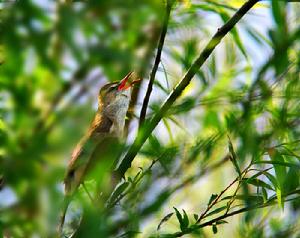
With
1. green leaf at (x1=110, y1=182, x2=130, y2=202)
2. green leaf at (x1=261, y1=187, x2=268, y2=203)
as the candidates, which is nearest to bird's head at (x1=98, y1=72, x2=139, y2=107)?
green leaf at (x1=261, y1=187, x2=268, y2=203)

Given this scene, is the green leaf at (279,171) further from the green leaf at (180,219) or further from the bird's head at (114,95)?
the bird's head at (114,95)

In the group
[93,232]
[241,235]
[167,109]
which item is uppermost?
[167,109]

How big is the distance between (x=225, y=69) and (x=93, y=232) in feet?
5.72

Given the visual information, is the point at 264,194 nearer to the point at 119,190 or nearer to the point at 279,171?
the point at 279,171

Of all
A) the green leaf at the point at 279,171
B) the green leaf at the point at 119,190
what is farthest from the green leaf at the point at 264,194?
the green leaf at the point at 119,190

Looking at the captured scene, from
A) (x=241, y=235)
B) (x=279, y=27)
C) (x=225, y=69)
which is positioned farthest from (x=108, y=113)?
(x=279, y=27)

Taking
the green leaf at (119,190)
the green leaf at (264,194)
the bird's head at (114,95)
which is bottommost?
the green leaf at (264,194)

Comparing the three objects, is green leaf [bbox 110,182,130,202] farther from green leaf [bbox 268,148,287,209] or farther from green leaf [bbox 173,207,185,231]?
green leaf [bbox 268,148,287,209]

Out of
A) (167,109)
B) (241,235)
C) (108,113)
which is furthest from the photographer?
(108,113)

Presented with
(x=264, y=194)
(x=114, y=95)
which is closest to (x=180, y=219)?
(x=264, y=194)

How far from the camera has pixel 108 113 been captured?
3.61 m

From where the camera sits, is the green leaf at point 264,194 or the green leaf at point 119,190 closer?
the green leaf at point 119,190

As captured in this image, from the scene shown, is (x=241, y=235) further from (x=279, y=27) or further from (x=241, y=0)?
(x=241, y=0)

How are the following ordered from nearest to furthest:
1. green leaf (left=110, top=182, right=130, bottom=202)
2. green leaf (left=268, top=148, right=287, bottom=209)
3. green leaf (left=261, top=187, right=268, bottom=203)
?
green leaf (left=110, top=182, right=130, bottom=202), green leaf (left=268, top=148, right=287, bottom=209), green leaf (left=261, top=187, right=268, bottom=203)
